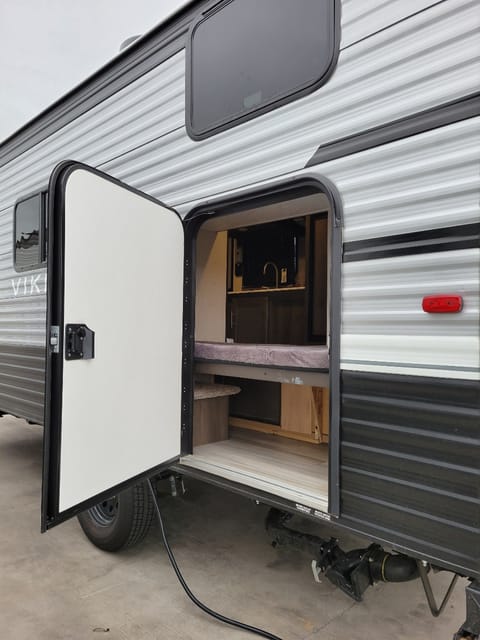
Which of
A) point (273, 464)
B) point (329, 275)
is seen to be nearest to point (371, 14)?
point (329, 275)

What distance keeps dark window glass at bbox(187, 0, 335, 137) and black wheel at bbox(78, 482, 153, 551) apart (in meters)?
1.87

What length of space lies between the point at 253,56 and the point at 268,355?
4.23 ft

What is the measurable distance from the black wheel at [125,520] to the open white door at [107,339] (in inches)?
16.4

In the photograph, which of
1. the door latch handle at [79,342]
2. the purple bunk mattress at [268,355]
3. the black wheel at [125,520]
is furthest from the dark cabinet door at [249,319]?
the door latch handle at [79,342]

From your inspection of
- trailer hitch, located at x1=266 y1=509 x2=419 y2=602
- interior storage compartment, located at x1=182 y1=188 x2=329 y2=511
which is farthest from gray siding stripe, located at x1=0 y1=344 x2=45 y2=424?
trailer hitch, located at x1=266 y1=509 x2=419 y2=602

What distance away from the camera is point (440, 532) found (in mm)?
1338

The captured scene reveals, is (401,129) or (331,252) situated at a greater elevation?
(401,129)

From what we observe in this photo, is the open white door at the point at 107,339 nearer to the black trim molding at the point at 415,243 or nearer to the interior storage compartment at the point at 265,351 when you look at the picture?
the interior storage compartment at the point at 265,351

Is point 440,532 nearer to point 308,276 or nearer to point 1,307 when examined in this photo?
point 308,276

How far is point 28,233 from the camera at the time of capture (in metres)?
3.18

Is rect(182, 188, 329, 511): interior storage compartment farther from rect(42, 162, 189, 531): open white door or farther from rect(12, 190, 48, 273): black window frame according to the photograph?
rect(12, 190, 48, 273): black window frame

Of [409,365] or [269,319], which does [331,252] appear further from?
[269,319]

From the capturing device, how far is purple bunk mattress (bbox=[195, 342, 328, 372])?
188cm

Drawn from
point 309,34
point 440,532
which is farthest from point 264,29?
point 440,532
